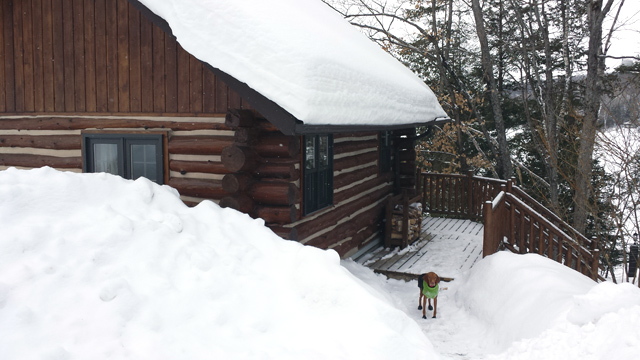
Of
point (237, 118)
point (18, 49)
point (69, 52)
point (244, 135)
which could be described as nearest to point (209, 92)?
point (237, 118)

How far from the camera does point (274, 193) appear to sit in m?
7.27

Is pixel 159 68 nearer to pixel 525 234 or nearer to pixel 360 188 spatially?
pixel 360 188

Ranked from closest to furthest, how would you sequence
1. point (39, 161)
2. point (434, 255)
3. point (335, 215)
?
point (39, 161) < point (335, 215) < point (434, 255)

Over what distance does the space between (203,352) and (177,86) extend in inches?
190

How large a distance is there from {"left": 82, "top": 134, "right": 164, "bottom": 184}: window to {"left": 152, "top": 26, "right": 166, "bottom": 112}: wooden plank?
57 centimetres

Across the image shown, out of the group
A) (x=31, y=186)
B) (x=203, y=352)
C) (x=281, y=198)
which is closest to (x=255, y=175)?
(x=281, y=198)

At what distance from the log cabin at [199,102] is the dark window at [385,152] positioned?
2697 mm

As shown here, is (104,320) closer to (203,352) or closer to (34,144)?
(203,352)

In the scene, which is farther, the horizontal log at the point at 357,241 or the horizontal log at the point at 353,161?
the horizontal log at the point at 357,241

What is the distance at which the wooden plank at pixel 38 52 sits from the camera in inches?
342

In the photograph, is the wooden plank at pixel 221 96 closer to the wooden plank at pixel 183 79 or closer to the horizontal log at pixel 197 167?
the wooden plank at pixel 183 79

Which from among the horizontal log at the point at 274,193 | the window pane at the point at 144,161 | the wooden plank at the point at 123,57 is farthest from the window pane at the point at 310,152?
the wooden plank at the point at 123,57

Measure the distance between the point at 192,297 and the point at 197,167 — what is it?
3.52 m

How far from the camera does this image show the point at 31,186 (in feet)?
17.4
